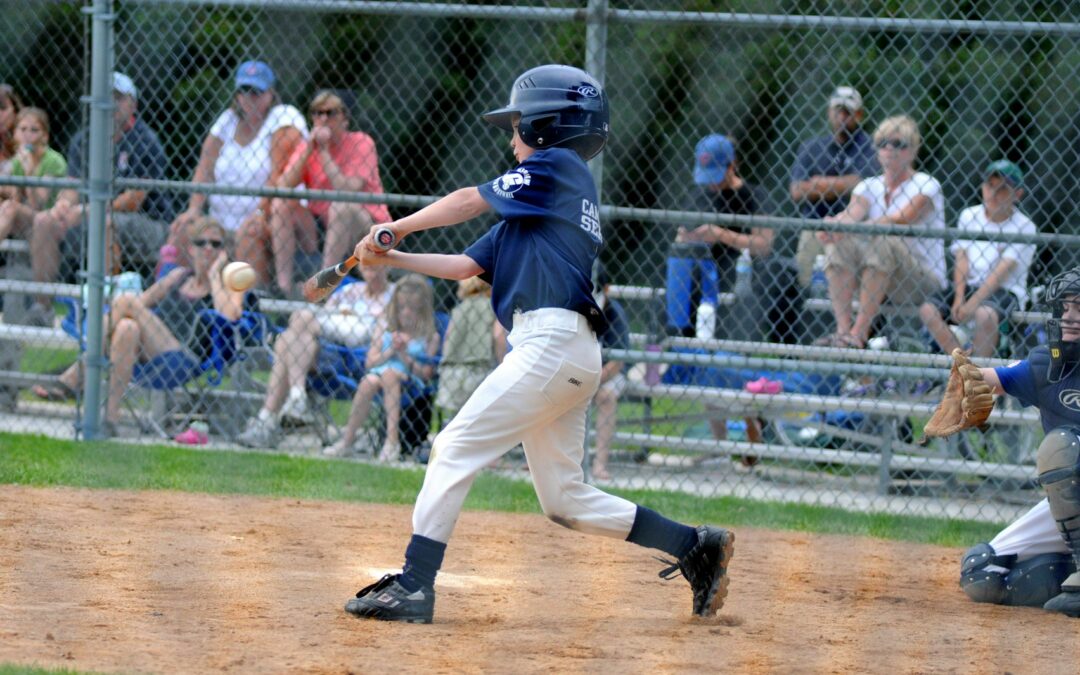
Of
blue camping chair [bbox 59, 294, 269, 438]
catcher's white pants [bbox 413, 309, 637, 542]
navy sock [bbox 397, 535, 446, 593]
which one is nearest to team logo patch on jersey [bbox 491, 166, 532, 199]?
catcher's white pants [bbox 413, 309, 637, 542]

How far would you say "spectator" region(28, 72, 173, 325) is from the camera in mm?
7328

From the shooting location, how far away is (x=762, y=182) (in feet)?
33.2

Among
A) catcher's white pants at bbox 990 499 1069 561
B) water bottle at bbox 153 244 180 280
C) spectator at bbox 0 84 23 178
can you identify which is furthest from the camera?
spectator at bbox 0 84 23 178

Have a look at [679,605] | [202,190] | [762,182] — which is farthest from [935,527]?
[762,182]

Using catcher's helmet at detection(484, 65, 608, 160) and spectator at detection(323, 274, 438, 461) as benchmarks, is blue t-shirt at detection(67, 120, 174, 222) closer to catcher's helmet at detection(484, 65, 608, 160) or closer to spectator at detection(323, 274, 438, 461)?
spectator at detection(323, 274, 438, 461)

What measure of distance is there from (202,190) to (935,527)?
382 cm

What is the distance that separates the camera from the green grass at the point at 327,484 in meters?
6.02

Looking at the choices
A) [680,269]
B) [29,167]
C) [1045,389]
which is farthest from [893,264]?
[29,167]

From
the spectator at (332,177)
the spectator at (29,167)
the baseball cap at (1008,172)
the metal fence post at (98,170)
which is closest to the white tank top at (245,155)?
the spectator at (332,177)

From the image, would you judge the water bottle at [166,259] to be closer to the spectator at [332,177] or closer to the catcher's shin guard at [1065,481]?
the spectator at [332,177]

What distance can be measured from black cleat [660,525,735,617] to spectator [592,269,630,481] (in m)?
2.65

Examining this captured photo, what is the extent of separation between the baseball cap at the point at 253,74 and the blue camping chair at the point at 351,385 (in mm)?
1399

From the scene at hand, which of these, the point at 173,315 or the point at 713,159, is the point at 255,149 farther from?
the point at 713,159

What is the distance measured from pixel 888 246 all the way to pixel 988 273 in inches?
20.1
